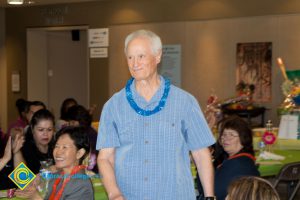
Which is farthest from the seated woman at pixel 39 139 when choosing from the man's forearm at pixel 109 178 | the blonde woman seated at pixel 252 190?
the blonde woman seated at pixel 252 190

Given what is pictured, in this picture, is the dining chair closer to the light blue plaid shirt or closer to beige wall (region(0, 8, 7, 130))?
the light blue plaid shirt

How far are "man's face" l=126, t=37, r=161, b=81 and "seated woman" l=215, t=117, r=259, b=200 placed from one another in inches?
58.9

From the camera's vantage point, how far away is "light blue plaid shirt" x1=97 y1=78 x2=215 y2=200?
220 cm

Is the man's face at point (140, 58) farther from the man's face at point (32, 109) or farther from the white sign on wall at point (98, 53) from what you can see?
the white sign on wall at point (98, 53)

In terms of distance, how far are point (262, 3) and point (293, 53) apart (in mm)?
947

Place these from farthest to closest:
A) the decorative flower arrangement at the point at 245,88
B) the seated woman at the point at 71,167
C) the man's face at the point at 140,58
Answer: the decorative flower arrangement at the point at 245,88 → the seated woman at the point at 71,167 → the man's face at the point at 140,58

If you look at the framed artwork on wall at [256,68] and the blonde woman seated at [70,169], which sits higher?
the framed artwork on wall at [256,68]

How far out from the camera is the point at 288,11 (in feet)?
27.0

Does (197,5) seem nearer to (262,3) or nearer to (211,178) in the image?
(262,3)

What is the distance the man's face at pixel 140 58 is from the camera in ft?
7.08

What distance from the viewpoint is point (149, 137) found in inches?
86.7

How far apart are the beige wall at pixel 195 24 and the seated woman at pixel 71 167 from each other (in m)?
5.89

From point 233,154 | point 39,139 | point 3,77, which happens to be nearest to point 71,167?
point 39,139

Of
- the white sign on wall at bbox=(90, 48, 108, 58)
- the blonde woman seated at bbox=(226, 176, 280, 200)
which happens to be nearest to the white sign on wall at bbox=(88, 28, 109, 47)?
the white sign on wall at bbox=(90, 48, 108, 58)
